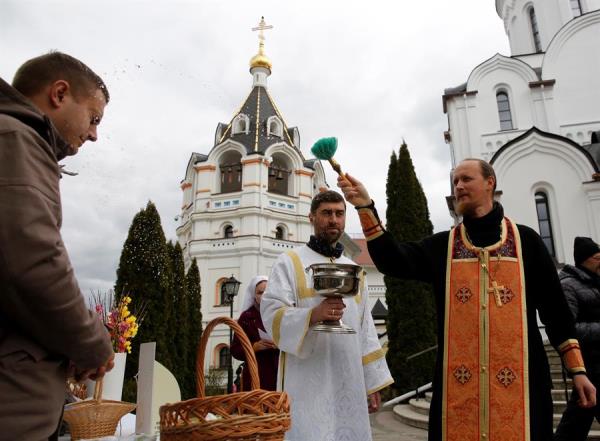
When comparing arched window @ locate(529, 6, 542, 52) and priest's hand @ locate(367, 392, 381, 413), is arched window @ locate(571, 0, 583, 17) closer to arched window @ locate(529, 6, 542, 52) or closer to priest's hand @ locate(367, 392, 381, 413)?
arched window @ locate(529, 6, 542, 52)

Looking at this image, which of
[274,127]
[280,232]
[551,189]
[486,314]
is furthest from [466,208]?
[274,127]

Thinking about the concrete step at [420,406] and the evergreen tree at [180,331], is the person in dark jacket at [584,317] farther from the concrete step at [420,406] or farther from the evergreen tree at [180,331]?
the evergreen tree at [180,331]

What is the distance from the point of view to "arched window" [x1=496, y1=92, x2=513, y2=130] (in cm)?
1742

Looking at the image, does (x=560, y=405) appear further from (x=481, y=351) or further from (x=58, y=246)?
(x=58, y=246)

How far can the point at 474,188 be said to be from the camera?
9.13 feet

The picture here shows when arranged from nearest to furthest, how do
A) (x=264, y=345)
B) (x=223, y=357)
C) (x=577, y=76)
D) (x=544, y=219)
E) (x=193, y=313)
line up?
(x=264, y=345)
(x=544, y=219)
(x=577, y=76)
(x=193, y=313)
(x=223, y=357)

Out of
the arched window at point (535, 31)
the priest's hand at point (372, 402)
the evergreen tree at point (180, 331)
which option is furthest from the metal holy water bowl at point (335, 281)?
the arched window at point (535, 31)

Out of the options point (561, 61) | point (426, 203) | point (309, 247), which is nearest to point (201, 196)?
point (426, 203)

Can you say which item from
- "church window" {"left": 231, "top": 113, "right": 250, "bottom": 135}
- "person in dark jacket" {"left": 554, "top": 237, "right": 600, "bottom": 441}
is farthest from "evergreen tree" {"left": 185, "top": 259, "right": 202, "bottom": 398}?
"person in dark jacket" {"left": 554, "top": 237, "right": 600, "bottom": 441}

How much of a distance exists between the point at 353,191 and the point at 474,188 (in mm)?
751

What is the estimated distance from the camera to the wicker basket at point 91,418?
2.13m

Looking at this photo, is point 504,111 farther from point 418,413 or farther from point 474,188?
point 474,188

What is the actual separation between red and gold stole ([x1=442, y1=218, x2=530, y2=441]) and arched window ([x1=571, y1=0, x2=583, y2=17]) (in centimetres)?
2301

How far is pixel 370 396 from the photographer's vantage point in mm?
3232
